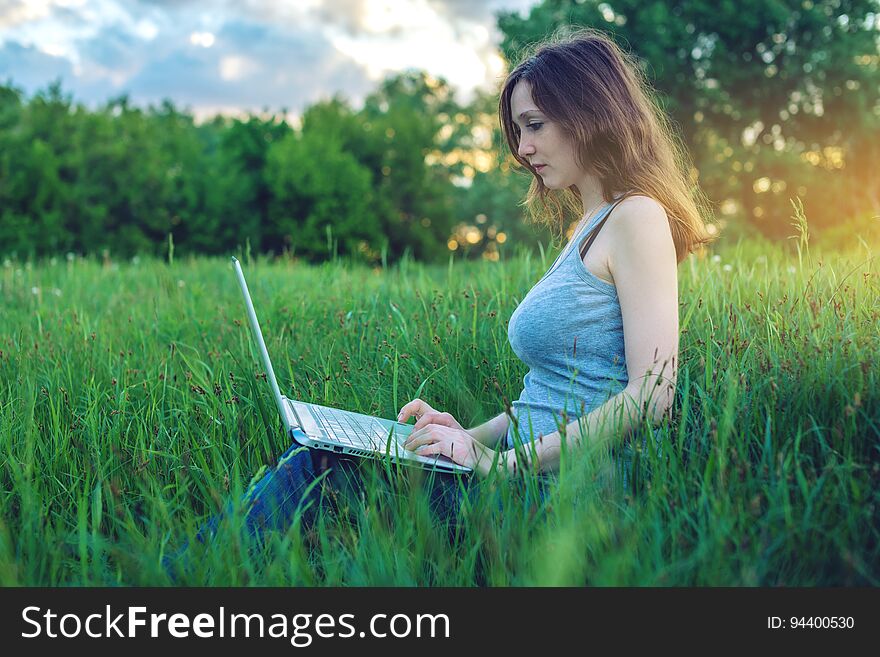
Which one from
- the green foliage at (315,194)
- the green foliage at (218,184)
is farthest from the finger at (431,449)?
the green foliage at (315,194)

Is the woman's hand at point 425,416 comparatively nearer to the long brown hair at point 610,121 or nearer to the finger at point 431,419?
the finger at point 431,419

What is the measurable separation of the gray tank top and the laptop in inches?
12.0

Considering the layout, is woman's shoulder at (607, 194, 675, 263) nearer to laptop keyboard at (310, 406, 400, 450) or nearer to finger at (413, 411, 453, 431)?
finger at (413, 411, 453, 431)

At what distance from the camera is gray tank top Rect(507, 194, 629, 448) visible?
224 cm

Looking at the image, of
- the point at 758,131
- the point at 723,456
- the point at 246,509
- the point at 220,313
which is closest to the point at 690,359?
the point at 723,456

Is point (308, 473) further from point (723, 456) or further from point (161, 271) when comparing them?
point (161, 271)

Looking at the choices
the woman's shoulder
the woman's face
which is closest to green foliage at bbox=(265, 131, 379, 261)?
the woman's face

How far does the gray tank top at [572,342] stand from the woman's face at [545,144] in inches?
8.3

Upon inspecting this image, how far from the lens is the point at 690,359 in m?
2.69

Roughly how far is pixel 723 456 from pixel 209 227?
53.6ft

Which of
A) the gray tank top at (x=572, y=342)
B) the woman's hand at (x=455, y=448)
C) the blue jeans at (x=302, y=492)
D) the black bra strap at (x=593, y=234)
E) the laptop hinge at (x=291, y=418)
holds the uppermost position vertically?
the black bra strap at (x=593, y=234)

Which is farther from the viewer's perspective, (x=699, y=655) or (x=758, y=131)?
(x=758, y=131)

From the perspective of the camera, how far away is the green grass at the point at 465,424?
1.70 metres

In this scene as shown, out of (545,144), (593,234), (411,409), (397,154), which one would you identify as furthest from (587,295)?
(397,154)
